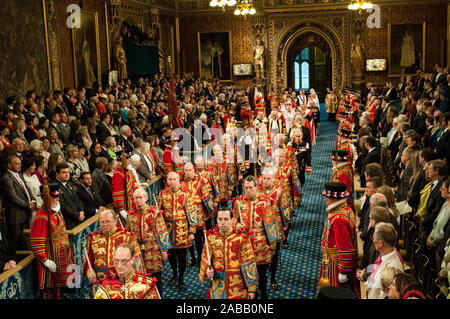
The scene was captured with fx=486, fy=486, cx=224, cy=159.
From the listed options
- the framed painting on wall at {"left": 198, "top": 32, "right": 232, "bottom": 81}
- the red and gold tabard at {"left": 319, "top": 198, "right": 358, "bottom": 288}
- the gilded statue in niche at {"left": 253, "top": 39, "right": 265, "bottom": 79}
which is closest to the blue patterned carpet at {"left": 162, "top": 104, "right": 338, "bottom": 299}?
the red and gold tabard at {"left": 319, "top": 198, "right": 358, "bottom": 288}

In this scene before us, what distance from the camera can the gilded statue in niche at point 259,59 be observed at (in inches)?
1054

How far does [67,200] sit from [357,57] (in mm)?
21631

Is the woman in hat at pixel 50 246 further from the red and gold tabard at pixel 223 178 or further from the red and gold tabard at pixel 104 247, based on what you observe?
the red and gold tabard at pixel 223 178

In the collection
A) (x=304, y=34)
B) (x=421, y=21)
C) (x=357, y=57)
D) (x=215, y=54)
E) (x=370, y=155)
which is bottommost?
(x=370, y=155)

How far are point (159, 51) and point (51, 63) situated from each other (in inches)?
325

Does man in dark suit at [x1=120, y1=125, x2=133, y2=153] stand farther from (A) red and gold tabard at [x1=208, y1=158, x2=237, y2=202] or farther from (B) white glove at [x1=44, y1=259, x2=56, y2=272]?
(B) white glove at [x1=44, y1=259, x2=56, y2=272]

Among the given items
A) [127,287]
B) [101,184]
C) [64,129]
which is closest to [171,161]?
[101,184]

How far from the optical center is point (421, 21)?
25.1 meters

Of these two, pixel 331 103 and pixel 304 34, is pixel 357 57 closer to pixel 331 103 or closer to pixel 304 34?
pixel 304 34

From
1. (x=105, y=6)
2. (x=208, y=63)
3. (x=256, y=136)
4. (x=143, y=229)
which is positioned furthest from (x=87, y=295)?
(x=208, y=63)

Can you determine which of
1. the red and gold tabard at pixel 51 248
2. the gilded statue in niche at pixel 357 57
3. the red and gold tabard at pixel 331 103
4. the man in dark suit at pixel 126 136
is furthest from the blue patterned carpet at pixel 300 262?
the gilded statue in niche at pixel 357 57

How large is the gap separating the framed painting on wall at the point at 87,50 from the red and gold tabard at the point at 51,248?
11195 mm

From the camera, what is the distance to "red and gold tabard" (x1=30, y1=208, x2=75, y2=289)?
6.06 meters

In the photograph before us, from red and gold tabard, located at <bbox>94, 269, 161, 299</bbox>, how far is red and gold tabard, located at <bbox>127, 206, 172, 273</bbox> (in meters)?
1.79
